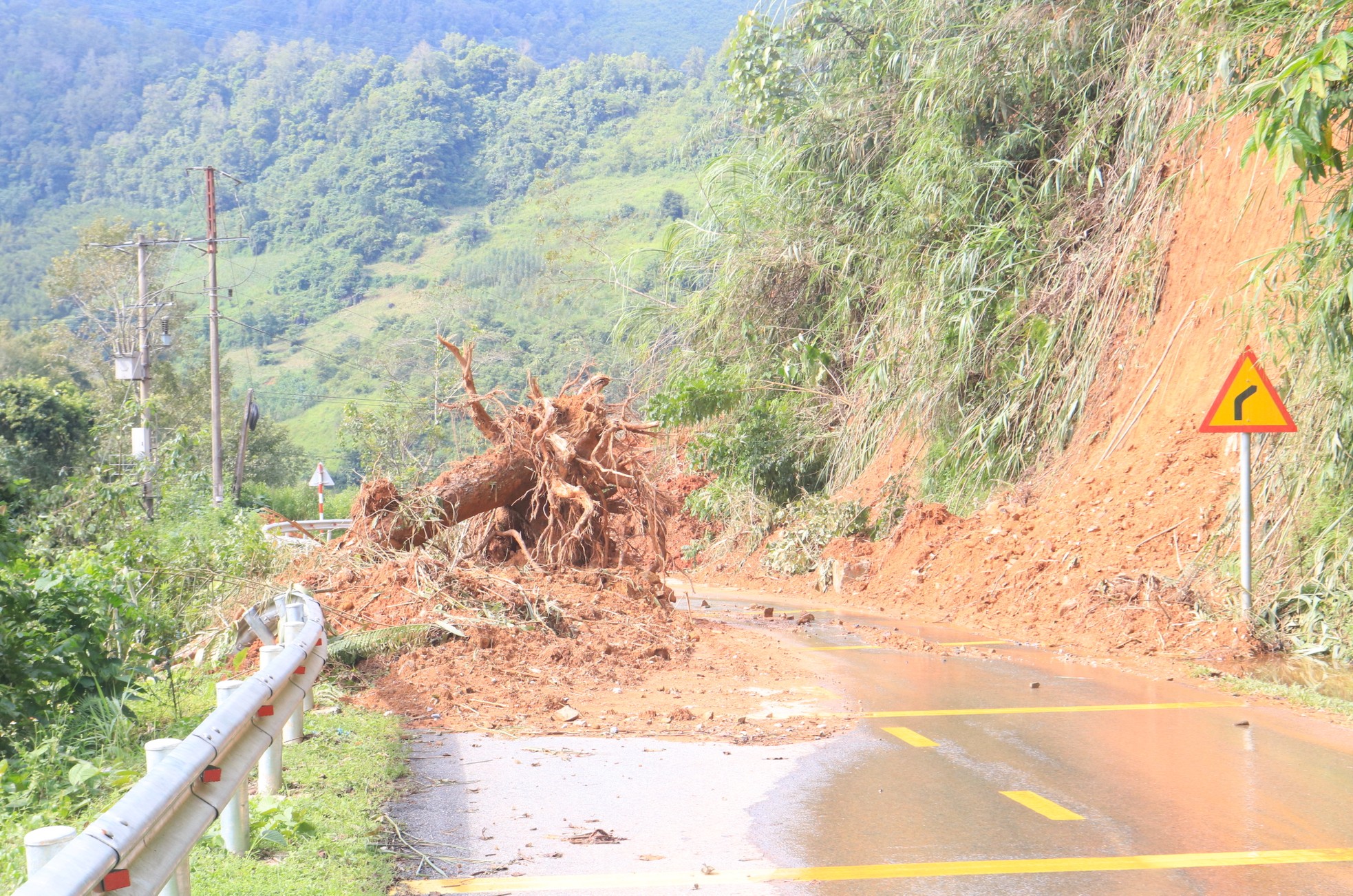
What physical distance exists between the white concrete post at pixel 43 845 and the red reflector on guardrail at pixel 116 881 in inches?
6.8

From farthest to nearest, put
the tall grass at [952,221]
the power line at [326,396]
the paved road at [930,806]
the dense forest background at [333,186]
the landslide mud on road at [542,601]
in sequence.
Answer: the dense forest background at [333,186], the power line at [326,396], the tall grass at [952,221], the landslide mud on road at [542,601], the paved road at [930,806]

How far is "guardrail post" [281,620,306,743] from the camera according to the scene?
241 inches

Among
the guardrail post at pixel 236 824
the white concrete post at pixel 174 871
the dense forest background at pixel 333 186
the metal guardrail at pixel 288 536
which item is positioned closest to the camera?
the white concrete post at pixel 174 871

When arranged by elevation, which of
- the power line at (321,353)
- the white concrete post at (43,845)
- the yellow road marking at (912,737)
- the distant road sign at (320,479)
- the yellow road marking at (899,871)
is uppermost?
the power line at (321,353)

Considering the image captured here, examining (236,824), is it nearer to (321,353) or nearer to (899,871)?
(899,871)

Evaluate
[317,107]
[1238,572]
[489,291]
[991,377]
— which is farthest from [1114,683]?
[317,107]

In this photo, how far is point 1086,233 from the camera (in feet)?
52.6

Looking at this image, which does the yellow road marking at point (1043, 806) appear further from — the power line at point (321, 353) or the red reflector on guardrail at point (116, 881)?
the power line at point (321, 353)

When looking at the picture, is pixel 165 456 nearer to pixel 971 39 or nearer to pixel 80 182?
pixel 971 39

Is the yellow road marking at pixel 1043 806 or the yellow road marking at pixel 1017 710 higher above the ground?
the yellow road marking at pixel 1043 806

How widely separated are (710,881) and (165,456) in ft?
53.5

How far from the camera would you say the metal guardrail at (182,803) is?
255 cm

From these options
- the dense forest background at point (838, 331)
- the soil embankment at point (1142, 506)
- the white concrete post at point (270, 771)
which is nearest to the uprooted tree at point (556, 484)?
the dense forest background at point (838, 331)

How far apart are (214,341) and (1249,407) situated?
29610 millimetres
